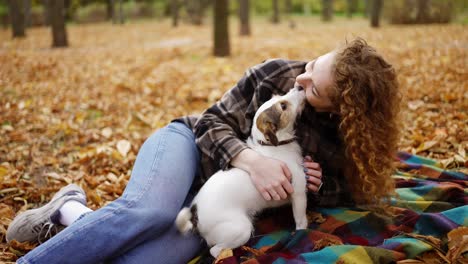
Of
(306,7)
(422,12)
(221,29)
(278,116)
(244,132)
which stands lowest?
(244,132)

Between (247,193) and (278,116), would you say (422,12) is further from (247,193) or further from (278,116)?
(247,193)

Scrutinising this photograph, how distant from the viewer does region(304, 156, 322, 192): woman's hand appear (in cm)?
293

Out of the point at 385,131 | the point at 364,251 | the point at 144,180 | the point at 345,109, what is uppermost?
the point at 345,109

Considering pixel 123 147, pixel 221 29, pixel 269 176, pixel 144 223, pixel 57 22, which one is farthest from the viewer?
pixel 57 22

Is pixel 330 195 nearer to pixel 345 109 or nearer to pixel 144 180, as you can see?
pixel 345 109

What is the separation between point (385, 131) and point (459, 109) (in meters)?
3.26

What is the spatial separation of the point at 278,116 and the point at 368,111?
62 centimetres

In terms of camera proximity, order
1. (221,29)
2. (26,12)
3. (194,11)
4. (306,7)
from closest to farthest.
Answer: (221,29) → (26,12) → (194,11) → (306,7)

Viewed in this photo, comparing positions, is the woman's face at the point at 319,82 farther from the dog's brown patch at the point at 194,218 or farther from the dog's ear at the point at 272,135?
the dog's brown patch at the point at 194,218

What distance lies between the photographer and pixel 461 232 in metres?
2.59

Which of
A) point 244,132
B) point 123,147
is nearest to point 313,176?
point 244,132

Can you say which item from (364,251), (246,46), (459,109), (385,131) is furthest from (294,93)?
(246,46)

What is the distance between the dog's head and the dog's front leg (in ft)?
1.33

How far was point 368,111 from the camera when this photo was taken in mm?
2805
